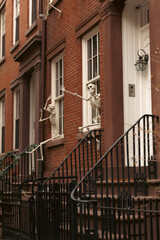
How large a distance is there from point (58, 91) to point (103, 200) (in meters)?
5.17

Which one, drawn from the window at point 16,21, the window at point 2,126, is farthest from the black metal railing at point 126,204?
the window at point 2,126

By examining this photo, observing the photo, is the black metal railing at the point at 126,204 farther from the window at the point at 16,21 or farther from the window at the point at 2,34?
the window at the point at 2,34

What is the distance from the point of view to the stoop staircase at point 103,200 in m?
5.92

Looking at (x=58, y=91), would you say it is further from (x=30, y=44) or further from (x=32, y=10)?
(x=32, y=10)

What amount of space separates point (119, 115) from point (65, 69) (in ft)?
9.73

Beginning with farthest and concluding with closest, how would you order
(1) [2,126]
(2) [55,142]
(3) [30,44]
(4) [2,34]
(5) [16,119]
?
(4) [2,34] < (1) [2,126] < (5) [16,119] < (3) [30,44] < (2) [55,142]

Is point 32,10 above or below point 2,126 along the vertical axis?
above

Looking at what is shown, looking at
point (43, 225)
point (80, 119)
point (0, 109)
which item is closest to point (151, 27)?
point (80, 119)

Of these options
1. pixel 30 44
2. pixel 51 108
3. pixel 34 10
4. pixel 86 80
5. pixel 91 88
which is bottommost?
pixel 51 108

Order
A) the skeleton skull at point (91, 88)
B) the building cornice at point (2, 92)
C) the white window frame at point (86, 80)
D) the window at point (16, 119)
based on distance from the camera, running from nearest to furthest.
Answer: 1. the skeleton skull at point (91, 88)
2. the white window frame at point (86, 80)
3. the window at point (16, 119)
4. the building cornice at point (2, 92)

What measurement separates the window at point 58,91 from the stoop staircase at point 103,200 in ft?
7.31

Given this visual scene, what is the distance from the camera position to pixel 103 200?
7.30 meters

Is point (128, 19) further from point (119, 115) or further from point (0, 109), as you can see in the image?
point (0, 109)

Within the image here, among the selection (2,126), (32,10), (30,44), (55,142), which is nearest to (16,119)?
(2,126)
